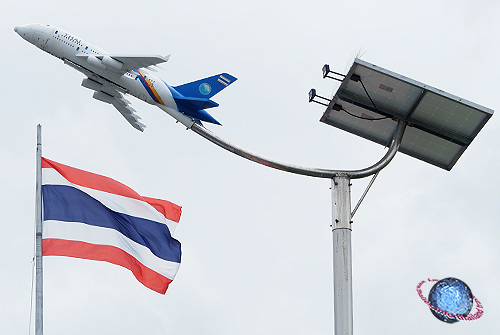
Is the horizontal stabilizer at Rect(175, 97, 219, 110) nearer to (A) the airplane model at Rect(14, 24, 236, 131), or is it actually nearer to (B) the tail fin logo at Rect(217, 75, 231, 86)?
(A) the airplane model at Rect(14, 24, 236, 131)

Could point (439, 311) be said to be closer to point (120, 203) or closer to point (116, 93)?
point (120, 203)

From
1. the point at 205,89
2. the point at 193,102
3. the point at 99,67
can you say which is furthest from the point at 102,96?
the point at 193,102

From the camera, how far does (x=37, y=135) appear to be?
18.4 metres

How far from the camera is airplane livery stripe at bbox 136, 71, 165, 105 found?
43.7 meters

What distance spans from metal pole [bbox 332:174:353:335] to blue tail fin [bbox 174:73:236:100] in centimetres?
2408

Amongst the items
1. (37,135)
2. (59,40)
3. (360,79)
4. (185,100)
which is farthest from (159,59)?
(37,135)

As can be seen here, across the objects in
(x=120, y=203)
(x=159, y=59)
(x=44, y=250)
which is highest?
(x=159, y=59)

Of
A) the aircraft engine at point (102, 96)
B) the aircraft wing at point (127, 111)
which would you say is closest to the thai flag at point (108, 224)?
the aircraft engine at point (102, 96)

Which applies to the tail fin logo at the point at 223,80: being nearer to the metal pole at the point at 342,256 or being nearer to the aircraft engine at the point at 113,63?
the aircraft engine at the point at 113,63

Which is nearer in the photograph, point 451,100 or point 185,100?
point 451,100

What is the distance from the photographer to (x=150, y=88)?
145ft

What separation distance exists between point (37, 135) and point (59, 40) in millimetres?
31458

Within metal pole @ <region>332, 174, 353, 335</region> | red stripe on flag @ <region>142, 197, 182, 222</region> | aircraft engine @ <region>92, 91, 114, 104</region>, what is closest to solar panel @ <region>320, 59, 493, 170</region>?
metal pole @ <region>332, 174, 353, 335</region>

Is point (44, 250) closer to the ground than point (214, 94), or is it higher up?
closer to the ground
